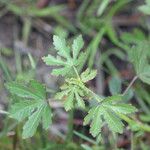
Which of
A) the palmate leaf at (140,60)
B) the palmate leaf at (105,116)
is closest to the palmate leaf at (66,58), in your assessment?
the palmate leaf at (105,116)

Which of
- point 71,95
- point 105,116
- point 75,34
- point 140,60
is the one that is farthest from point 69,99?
→ point 75,34

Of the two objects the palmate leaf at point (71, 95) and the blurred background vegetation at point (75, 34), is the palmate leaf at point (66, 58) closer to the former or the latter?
the palmate leaf at point (71, 95)

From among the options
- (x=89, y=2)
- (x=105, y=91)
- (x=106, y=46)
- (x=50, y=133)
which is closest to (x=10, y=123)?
(x=50, y=133)

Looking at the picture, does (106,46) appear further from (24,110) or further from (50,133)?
(24,110)

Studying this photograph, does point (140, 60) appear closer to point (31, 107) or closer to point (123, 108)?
point (123, 108)

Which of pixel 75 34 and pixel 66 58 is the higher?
pixel 75 34

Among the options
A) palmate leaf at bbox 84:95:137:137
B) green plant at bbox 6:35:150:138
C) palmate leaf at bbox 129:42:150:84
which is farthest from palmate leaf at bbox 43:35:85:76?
palmate leaf at bbox 129:42:150:84
